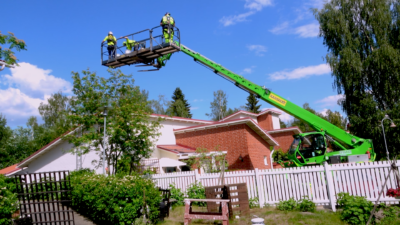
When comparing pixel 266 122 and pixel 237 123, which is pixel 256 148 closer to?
pixel 237 123

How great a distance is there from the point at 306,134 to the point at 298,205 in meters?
6.03

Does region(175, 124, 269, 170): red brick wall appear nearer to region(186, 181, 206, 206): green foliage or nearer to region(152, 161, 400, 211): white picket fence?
region(186, 181, 206, 206): green foliage

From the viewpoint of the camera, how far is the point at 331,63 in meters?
23.5

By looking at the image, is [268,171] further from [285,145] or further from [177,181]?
[285,145]

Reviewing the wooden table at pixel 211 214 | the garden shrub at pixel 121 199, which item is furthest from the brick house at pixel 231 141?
the wooden table at pixel 211 214

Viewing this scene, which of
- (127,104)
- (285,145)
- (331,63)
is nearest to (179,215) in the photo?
(127,104)

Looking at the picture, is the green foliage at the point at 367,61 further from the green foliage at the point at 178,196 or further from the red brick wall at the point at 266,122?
the green foliage at the point at 178,196

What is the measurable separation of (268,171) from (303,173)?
1259 millimetres

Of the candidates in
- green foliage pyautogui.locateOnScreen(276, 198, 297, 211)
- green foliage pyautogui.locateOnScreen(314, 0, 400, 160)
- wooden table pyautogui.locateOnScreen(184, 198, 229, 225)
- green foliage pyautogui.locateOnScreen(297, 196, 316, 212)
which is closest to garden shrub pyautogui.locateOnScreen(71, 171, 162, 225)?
wooden table pyautogui.locateOnScreen(184, 198, 229, 225)

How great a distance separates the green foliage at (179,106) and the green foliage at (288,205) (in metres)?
47.4

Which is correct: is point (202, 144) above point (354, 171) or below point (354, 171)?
above

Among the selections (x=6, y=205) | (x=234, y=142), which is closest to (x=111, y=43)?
(x=6, y=205)

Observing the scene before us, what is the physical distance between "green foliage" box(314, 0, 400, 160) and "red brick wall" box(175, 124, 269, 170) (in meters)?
7.77

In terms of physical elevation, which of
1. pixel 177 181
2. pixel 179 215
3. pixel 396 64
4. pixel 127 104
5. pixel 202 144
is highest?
pixel 396 64
